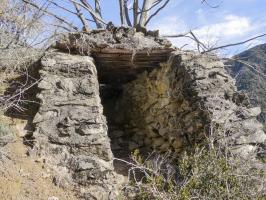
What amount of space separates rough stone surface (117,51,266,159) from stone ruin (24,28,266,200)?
0.01 metres

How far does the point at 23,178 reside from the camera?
421 centimetres

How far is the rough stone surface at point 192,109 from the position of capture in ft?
17.2

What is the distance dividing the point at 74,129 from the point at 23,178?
883mm

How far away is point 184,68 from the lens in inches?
234

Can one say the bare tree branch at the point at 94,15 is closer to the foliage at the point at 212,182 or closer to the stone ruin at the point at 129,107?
the stone ruin at the point at 129,107

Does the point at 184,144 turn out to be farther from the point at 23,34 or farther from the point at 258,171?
the point at 23,34

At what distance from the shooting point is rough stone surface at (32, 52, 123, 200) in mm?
4418

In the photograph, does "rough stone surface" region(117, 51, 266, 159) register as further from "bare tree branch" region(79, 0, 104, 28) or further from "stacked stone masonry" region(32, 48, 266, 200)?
"bare tree branch" region(79, 0, 104, 28)

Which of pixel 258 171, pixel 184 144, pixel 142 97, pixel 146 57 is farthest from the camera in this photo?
pixel 142 97

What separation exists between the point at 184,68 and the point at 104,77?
1.99 metres

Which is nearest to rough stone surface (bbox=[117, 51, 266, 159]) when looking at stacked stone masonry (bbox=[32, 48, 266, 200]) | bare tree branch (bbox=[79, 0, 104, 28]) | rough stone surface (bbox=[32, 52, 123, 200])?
stacked stone masonry (bbox=[32, 48, 266, 200])

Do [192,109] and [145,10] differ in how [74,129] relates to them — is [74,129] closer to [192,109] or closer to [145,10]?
[192,109]

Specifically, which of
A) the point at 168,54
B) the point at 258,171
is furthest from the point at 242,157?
the point at 168,54

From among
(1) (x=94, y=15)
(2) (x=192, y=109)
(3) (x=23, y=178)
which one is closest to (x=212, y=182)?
(2) (x=192, y=109)
